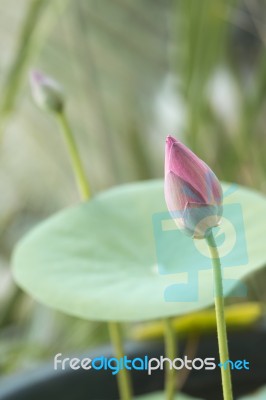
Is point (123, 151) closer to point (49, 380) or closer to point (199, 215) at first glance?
point (49, 380)

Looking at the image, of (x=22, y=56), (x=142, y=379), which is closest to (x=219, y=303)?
(x=142, y=379)

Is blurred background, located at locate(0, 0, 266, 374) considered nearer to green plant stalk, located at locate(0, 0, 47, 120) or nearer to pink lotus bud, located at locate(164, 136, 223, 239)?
green plant stalk, located at locate(0, 0, 47, 120)

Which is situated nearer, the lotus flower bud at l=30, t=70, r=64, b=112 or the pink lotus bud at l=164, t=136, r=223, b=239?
the pink lotus bud at l=164, t=136, r=223, b=239

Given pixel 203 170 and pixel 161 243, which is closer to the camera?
pixel 203 170

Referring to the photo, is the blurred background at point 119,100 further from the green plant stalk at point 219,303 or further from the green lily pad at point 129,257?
the green plant stalk at point 219,303

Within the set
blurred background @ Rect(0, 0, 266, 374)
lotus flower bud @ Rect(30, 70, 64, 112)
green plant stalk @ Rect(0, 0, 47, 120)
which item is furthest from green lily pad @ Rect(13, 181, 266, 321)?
blurred background @ Rect(0, 0, 266, 374)

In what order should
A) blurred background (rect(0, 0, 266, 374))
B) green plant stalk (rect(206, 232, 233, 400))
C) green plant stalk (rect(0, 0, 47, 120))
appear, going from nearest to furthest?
green plant stalk (rect(206, 232, 233, 400)) → green plant stalk (rect(0, 0, 47, 120)) → blurred background (rect(0, 0, 266, 374))

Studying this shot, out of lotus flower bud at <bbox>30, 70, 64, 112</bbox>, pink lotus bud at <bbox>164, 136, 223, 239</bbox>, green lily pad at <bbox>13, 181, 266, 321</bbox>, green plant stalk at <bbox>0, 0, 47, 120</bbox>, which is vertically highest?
green plant stalk at <bbox>0, 0, 47, 120</bbox>

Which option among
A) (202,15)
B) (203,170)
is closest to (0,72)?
(202,15)
